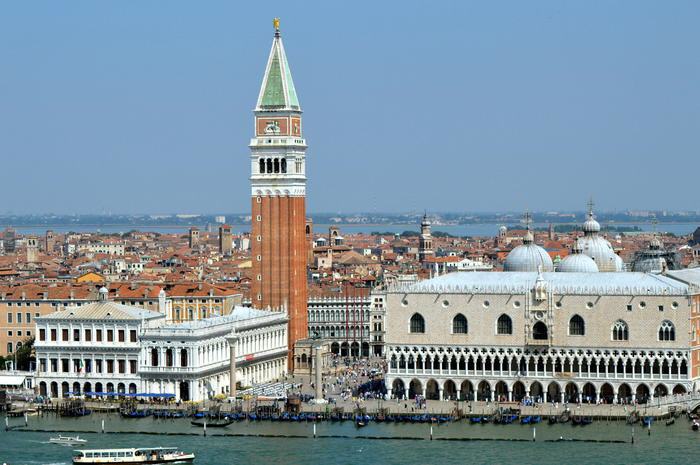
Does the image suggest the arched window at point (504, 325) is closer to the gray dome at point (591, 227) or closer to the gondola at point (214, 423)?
the gondola at point (214, 423)

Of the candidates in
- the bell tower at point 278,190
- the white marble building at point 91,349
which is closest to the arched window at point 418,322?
the white marble building at point 91,349

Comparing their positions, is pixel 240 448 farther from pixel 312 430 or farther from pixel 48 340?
pixel 48 340

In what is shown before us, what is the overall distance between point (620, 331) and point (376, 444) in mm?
8541

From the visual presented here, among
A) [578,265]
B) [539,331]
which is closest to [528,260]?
[578,265]

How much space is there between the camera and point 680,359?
51.9 metres

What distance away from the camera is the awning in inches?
2240

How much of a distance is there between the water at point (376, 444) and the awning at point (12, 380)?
4882 mm

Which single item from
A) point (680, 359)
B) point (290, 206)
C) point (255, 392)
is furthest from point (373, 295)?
point (680, 359)

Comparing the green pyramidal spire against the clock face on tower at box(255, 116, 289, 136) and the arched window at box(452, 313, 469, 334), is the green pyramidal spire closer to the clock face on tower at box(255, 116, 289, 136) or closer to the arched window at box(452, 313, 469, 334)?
the clock face on tower at box(255, 116, 289, 136)

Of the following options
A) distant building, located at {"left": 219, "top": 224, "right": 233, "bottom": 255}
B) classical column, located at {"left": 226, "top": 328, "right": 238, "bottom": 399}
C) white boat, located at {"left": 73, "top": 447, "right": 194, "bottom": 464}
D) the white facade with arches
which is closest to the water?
white boat, located at {"left": 73, "top": 447, "right": 194, "bottom": 464}

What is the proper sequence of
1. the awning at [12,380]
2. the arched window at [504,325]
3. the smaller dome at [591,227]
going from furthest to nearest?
the smaller dome at [591,227], the awning at [12,380], the arched window at [504,325]

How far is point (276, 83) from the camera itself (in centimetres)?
6228

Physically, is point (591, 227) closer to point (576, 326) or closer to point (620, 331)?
point (576, 326)

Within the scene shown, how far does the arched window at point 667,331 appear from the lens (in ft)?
170
